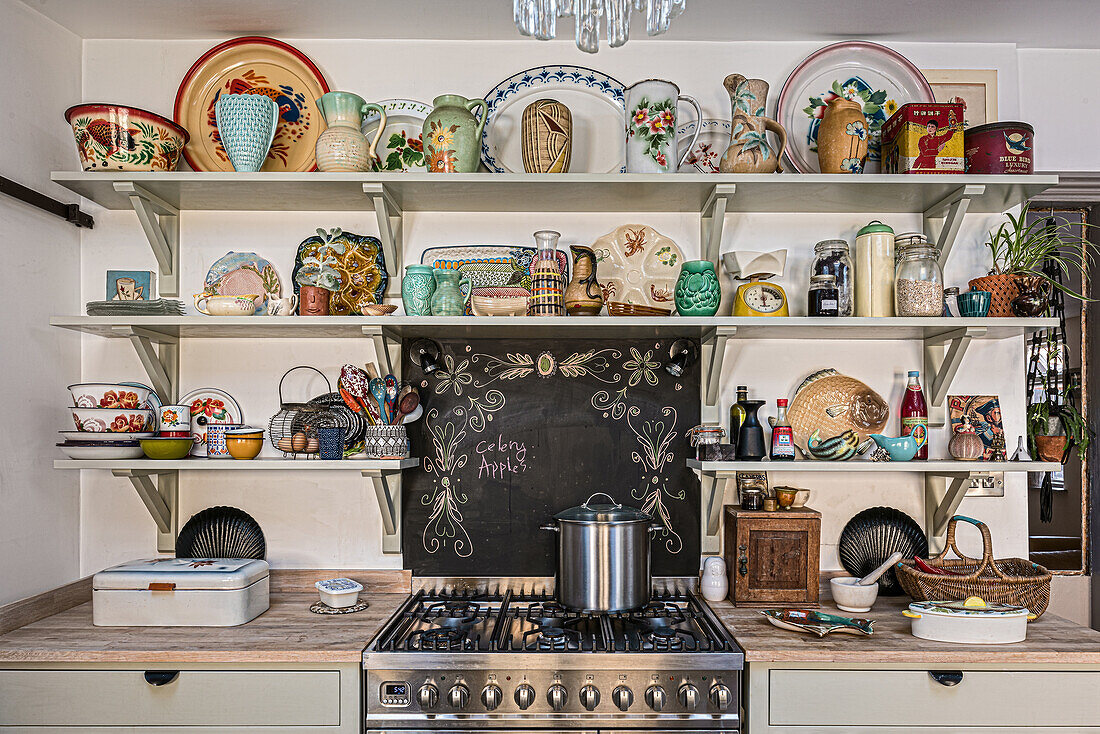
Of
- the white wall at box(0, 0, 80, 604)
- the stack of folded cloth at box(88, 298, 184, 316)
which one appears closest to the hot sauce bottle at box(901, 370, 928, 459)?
the stack of folded cloth at box(88, 298, 184, 316)

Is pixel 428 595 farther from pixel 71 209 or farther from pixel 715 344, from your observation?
pixel 71 209

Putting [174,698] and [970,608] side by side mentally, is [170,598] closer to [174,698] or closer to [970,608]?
[174,698]

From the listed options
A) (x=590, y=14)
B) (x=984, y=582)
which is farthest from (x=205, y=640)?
(x=984, y=582)

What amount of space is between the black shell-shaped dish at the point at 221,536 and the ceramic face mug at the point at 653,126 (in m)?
1.64

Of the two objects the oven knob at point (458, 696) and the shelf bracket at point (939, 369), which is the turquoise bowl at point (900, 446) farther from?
the oven knob at point (458, 696)

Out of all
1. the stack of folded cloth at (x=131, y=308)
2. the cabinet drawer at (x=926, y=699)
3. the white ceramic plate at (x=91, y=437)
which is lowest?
the cabinet drawer at (x=926, y=699)

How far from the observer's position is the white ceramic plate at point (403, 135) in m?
2.38

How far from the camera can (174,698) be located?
5.98ft

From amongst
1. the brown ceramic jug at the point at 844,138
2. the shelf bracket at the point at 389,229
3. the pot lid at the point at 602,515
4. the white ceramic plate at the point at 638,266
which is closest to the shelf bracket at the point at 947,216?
the brown ceramic jug at the point at 844,138

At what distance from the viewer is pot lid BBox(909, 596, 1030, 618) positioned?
1.89 m

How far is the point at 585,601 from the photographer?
2020mm

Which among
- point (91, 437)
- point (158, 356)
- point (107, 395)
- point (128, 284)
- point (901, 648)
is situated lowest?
point (901, 648)

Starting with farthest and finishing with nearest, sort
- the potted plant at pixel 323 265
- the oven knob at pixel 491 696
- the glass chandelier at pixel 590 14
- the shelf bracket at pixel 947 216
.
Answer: the potted plant at pixel 323 265 → the shelf bracket at pixel 947 216 → the oven knob at pixel 491 696 → the glass chandelier at pixel 590 14

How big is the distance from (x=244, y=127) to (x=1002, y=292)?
7.29ft
